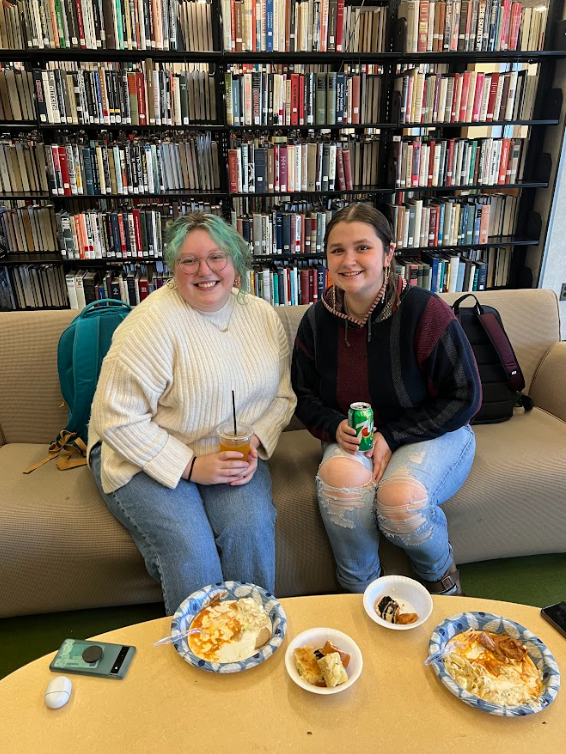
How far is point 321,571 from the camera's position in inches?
62.4

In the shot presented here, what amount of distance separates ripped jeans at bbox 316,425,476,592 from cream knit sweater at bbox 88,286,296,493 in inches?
11.1

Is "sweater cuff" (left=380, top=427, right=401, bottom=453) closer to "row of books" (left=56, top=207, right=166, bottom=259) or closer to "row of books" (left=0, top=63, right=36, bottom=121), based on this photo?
"row of books" (left=56, top=207, right=166, bottom=259)

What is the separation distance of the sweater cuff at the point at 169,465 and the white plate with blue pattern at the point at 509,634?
2.32ft

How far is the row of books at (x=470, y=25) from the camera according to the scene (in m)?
2.87

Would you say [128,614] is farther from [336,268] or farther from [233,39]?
[233,39]

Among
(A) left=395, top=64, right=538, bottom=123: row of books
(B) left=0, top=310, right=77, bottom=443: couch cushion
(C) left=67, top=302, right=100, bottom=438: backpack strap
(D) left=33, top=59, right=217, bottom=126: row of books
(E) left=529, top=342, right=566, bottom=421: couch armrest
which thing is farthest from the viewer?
(A) left=395, top=64, right=538, bottom=123: row of books

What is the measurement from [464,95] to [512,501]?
2490 mm

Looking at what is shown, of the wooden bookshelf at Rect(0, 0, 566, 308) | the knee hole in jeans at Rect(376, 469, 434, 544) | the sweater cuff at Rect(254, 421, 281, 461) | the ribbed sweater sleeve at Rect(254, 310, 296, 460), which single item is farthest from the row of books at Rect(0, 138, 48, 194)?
the knee hole in jeans at Rect(376, 469, 434, 544)

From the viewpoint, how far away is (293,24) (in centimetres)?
280

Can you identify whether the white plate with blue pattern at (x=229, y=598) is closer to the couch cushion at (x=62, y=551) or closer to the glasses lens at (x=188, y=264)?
the couch cushion at (x=62, y=551)

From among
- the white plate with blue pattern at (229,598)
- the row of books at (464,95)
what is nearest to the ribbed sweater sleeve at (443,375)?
the white plate with blue pattern at (229,598)

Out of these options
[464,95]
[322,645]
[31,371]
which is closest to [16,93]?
[31,371]

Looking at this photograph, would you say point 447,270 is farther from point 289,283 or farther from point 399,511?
point 399,511

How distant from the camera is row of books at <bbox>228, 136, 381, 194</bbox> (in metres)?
3.00
